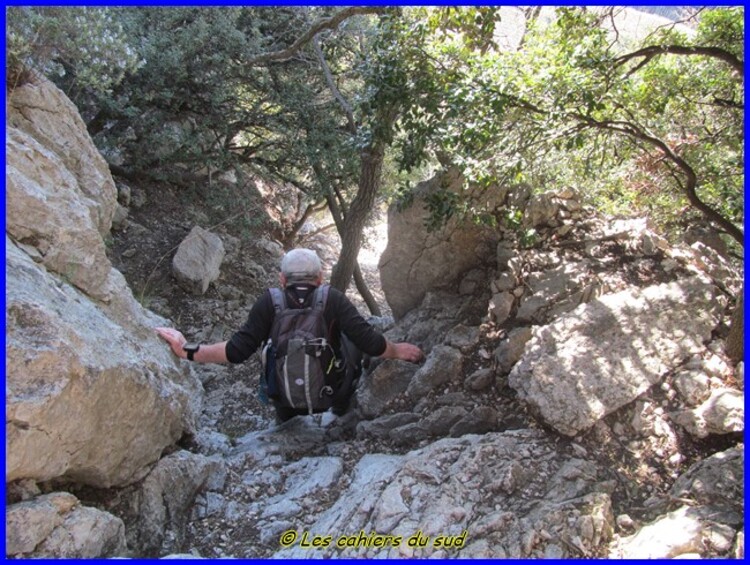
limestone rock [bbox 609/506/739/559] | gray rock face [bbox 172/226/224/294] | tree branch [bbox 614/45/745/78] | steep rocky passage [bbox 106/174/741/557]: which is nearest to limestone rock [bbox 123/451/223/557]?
steep rocky passage [bbox 106/174/741/557]

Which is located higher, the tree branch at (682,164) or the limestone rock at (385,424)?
the tree branch at (682,164)

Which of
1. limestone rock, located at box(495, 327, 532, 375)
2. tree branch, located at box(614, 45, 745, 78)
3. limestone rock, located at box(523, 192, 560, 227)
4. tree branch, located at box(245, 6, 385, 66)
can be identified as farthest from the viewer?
tree branch, located at box(245, 6, 385, 66)

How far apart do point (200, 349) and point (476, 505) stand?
250 centimetres

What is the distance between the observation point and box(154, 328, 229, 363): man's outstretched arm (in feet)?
13.9

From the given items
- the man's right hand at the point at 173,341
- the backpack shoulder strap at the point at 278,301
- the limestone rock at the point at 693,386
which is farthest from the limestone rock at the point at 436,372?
the man's right hand at the point at 173,341

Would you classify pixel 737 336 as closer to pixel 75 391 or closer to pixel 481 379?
pixel 481 379

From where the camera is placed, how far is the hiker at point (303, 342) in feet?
13.2

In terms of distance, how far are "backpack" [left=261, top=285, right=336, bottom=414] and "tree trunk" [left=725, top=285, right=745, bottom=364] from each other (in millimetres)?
2747

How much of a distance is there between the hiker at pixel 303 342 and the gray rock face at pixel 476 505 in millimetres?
848

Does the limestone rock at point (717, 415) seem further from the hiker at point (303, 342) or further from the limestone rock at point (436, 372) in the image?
the hiker at point (303, 342)

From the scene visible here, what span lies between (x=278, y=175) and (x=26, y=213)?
5.55 m

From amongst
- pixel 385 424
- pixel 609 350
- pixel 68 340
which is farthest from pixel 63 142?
pixel 609 350

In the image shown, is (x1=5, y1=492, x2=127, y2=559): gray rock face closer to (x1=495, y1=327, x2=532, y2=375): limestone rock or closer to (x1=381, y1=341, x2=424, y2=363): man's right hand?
(x1=381, y1=341, x2=424, y2=363): man's right hand

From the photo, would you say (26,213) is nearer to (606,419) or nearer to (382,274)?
(382,274)
